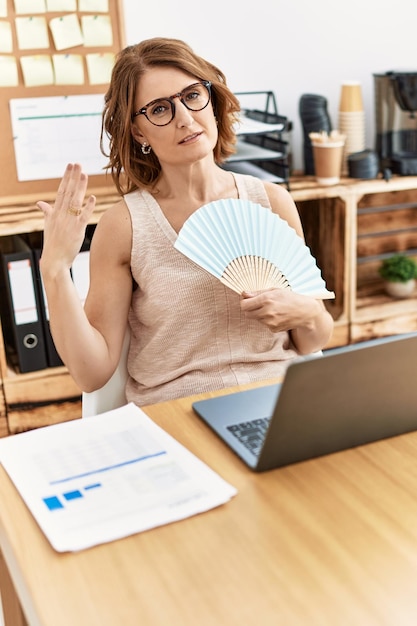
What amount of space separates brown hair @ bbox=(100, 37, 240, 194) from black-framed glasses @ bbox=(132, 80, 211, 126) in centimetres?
2

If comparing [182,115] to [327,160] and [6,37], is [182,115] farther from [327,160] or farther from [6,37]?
[327,160]

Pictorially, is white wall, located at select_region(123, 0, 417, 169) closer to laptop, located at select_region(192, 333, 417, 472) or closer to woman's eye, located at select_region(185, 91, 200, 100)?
woman's eye, located at select_region(185, 91, 200, 100)

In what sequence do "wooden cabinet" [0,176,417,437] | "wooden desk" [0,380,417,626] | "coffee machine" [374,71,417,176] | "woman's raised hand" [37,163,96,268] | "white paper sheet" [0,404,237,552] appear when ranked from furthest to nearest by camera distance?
"coffee machine" [374,71,417,176]
"wooden cabinet" [0,176,417,437]
"woman's raised hand" [37,163,96,268]
"white paper sheet" [0,404,237,552]
"wooden desk" [0,380,417,626]

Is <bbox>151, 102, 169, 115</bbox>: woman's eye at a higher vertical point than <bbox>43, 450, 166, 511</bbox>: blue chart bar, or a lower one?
higher

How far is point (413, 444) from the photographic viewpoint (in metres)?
1.21

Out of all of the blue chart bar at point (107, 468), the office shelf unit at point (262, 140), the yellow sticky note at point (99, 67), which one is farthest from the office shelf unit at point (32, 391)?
the blue chart bar at point (107, 468)

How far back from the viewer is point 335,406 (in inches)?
43.6

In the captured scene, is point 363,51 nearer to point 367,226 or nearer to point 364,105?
point 364,105

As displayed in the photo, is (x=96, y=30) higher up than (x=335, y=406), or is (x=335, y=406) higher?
(x=96, y=30)

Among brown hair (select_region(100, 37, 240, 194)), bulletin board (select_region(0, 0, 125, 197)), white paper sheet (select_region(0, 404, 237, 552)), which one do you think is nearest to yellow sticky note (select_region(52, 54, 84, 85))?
bulletin board (select_region(0, 0, 125, 197))

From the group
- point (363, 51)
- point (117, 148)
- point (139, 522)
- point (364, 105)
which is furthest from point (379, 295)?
point (139, 522)

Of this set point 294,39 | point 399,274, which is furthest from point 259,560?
point 294,39

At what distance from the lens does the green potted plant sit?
3.15 meters

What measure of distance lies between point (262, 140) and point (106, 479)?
2036mm
